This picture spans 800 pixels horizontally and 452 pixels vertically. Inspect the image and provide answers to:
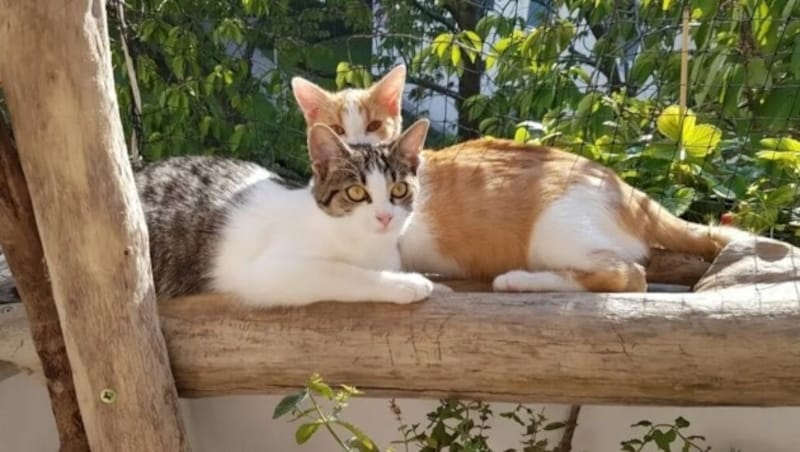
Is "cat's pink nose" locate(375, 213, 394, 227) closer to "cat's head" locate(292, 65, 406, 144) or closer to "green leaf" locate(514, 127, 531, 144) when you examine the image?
"cat's head" locate(292, 65, 406, 144)

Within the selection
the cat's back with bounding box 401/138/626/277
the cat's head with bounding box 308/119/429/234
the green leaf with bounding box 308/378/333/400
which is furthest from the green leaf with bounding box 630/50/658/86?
the green leaf with bounding box 308/378/333/400

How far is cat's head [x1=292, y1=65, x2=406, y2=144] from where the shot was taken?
1.43 meters

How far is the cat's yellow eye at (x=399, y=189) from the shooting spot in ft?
4.02

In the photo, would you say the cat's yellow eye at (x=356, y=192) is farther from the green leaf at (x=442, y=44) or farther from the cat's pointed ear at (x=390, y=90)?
the green leaf at (x=442, y=44)

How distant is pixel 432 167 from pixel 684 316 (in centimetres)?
49

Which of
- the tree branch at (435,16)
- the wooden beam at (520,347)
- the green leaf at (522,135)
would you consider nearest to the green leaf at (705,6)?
the green leaf at (522,135)

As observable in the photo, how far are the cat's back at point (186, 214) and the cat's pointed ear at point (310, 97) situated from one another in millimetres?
142

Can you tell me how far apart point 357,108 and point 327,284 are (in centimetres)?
37

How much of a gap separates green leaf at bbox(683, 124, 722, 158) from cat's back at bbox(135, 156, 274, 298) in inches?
31.7

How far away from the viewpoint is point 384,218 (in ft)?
3.93

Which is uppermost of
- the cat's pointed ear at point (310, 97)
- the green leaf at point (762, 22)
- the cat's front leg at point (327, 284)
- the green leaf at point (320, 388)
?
the green leaf at point (762, 22)

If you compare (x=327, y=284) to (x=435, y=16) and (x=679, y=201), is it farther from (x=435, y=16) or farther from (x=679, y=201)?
(x=435, y=16)

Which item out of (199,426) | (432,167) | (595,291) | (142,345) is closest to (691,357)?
(595,291)

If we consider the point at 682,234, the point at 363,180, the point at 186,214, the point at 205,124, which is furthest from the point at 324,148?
the point at 205,124
